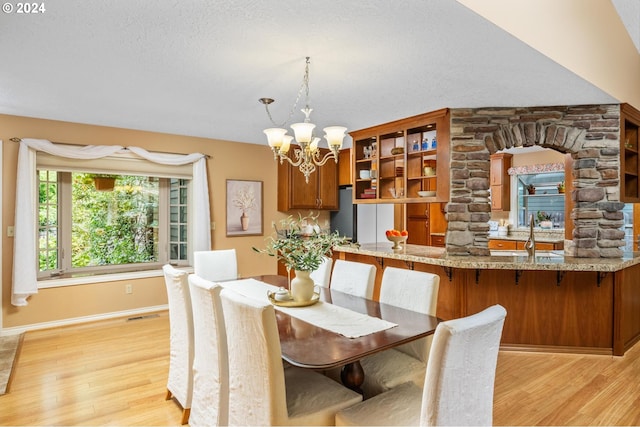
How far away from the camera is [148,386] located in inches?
112

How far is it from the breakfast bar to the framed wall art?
2.50m

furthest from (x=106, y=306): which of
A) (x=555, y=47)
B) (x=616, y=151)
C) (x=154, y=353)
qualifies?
(x=616, y=151)

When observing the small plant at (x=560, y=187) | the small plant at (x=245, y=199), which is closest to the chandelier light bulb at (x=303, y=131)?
the small plant at (x=245, y=199)

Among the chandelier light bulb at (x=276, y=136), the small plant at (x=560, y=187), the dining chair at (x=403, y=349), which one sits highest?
the chandelier light bulb at (x=276, y=136)

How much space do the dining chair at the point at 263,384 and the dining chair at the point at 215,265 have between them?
1990 millimetres

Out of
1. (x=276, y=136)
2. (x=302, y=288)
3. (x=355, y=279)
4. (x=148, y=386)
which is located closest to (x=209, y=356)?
(x=302, y=288)

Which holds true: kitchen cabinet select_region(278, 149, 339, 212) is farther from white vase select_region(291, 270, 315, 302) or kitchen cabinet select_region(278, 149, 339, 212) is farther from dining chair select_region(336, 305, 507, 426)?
dining chair select_region(336, 305, 507, 426)

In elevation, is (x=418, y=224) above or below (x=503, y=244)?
above

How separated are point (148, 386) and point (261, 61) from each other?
2444 mm

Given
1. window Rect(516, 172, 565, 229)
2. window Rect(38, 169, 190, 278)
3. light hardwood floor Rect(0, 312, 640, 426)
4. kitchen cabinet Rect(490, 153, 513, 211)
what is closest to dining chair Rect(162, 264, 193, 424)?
light hardwood floor Rect(0, 312, 640, 426)

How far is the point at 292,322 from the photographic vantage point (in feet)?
7.16

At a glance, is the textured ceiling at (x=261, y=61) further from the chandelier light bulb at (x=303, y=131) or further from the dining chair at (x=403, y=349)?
the dining chair at (x=403, y=349)

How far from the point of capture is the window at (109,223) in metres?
4.39

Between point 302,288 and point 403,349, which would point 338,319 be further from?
point 403,349
